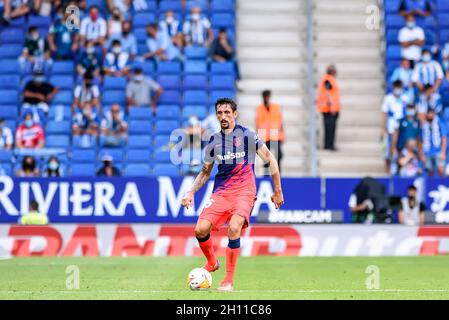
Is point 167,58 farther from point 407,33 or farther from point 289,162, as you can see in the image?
point 407,33

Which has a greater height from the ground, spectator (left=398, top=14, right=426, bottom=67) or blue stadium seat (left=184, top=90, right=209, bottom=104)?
spectator (left=398, top=14, right=426, bottom=67)

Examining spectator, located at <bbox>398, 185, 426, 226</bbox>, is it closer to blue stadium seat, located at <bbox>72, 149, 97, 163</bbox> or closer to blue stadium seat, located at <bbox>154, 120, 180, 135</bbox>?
blue stadium seat, located at <bbox>154, 120, 180, 135</bbox>

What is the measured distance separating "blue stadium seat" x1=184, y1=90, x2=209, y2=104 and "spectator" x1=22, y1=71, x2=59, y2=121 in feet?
10.2

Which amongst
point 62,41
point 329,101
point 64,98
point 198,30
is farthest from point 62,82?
point 329,101

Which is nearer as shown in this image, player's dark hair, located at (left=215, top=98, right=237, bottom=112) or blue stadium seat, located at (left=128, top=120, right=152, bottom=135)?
player's dark hair, located at (left=215, top=98, right=237, bottom=112)

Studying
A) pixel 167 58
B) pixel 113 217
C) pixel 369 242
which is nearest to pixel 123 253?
pixel 113 217

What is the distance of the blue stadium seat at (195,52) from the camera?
28531 mm

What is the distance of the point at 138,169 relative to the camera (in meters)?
26.2

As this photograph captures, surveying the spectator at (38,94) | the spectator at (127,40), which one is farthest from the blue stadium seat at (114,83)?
the spectator at (38,94)

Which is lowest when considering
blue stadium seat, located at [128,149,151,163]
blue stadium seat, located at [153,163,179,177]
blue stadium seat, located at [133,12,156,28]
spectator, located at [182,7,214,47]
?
blue stadium seat, located at [153,163,179,177]

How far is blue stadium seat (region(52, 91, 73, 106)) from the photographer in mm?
27609

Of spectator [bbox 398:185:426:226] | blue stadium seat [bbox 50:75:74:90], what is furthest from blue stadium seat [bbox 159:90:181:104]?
spectator [bbox 398:185:426:226]

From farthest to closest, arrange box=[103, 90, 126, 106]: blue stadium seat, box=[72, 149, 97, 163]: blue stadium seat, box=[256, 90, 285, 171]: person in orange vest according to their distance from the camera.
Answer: box=[103, 90, 126, 106]: blue stadium seat < box=[72, 149, 97, 163]: blue stadium seat < box=[256, 90, 285, 171]: person in orange vest

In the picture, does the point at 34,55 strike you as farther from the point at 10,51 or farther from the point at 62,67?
the point at 10,51
